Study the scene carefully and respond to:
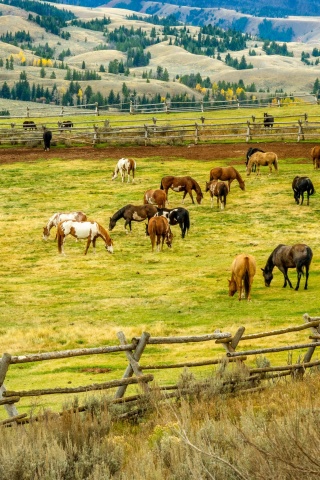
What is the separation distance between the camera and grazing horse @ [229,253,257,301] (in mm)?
22031

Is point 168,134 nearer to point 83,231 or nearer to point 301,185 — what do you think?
point 301,185

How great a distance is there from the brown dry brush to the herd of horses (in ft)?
38.3

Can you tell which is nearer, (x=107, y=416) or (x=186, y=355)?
(x=107, y=416)

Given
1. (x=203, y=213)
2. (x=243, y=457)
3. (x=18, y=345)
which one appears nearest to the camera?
(x=243, y=457)

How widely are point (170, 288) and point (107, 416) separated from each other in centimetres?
1509

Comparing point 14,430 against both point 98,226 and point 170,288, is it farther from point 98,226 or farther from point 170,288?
point 98,226

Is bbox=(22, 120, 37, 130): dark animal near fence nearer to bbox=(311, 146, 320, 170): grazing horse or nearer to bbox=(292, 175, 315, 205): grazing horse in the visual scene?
bbox=(311, 146, 320, 170): grazing horse

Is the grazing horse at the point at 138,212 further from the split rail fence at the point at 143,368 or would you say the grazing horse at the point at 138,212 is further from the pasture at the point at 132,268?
the split rail fence at the point at 143,368

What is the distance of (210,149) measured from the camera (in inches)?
2048

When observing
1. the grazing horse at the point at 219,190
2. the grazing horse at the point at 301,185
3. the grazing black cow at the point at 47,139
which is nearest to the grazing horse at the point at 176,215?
the grazing horse at the point at 219,190

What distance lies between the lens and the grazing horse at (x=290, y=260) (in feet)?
76.3

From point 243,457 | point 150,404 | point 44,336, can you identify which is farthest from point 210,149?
point 243,457

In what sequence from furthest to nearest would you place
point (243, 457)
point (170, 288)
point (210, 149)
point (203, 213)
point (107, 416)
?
1. point (210, 149)
2. point (203, 213)
3. point (170, 288)
4. point (107, 416)
5. point (243, 457)

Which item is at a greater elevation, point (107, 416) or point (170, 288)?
point (107, 416)
